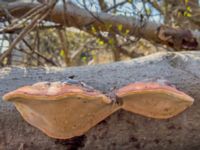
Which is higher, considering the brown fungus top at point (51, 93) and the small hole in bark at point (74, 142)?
the brown fungus top at point (51, 93)

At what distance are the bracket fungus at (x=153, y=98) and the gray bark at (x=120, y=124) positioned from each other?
0.32 feet

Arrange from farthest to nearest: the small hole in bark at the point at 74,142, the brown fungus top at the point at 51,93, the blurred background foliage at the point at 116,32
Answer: the blurred background foliage at the point at 116,32 < the small hole in bark at the point at 74,142 < the brown fungus top at the point at 51,93

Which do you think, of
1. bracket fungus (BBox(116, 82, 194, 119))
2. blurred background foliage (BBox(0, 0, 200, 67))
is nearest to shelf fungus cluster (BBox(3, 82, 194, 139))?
bracket fungus (BBox(116, 82, 194, 119))

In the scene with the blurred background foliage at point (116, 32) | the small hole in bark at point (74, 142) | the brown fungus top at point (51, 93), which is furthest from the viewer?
the blurred background foliage at point (116, 32)

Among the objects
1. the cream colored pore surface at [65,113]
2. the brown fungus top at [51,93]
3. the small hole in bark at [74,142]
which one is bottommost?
the small hole in bark at [74,142]

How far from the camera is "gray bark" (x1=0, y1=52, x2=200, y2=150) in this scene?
731 mm

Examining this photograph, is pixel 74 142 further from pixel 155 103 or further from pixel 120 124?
pixel 155 103

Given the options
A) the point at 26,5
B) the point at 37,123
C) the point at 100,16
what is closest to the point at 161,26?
the point at 100,16

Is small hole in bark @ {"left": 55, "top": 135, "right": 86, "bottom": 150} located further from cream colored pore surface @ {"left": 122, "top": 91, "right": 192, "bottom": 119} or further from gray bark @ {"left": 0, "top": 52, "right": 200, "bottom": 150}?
cream colored pore surface @ {"left": 122, "top": 91, "right": 192, "bottom": 119}

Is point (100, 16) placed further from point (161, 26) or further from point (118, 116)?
point (118, 116)

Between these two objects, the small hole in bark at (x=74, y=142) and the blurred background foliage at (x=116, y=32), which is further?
the blurred background foliage at (x=116, y=32)

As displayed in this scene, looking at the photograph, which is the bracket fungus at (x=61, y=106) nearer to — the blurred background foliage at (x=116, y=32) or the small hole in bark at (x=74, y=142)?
the small hole in bark at (x=74, y=142)

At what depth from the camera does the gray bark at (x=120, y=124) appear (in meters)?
0.73

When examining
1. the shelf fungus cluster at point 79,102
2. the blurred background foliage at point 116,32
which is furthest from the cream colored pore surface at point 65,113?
the blurred background foliage at point 116,32
